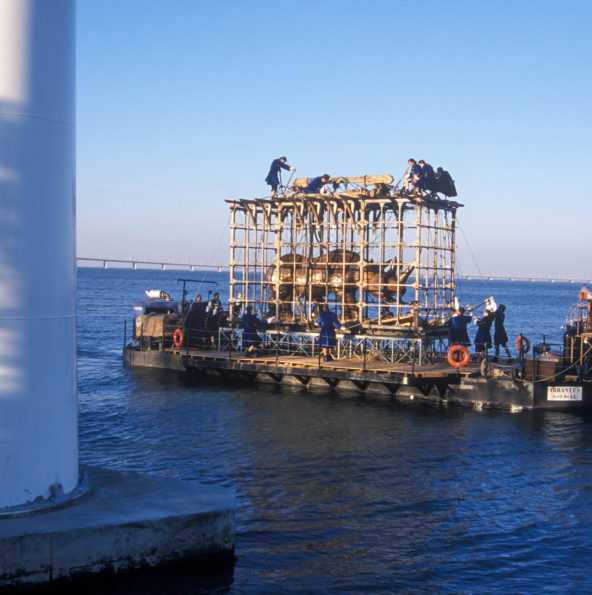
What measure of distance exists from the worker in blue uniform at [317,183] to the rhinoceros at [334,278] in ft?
9.89

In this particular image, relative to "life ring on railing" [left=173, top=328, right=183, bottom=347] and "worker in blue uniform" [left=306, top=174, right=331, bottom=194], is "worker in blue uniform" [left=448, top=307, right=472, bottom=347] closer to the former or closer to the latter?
"worker in blue uniform" [left=306, top=174, right=331, bottom=194]

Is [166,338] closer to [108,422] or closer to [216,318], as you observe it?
[216,318]

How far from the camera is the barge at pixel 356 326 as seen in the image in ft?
88.6

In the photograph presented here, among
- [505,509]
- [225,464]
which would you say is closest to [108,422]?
[225,464]

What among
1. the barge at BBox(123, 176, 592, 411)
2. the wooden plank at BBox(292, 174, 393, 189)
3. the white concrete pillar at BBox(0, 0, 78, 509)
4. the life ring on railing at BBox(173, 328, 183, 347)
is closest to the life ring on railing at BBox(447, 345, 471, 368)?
the barge at BBox(123, 176, 592, 411)

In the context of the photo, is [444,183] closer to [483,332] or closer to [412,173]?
[412,173]

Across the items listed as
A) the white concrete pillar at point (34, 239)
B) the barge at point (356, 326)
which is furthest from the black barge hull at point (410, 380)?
the white concrete pillar at point (34, 239)

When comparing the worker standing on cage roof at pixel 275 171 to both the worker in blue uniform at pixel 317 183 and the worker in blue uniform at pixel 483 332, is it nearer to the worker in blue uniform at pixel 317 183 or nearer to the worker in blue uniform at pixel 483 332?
the worker in blue uniform at pixel 317 183

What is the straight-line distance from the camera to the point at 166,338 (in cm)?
3781

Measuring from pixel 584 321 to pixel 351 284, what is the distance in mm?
9369

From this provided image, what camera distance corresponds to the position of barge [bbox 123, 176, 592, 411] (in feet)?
88.6

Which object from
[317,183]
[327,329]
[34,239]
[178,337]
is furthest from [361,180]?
[34,239]

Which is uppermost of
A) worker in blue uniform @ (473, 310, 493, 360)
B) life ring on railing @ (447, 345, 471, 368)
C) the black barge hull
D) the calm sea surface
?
worker in blue uniform @ (473, 310, 493, 360)

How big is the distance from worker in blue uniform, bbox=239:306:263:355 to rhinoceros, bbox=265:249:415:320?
143 cm
